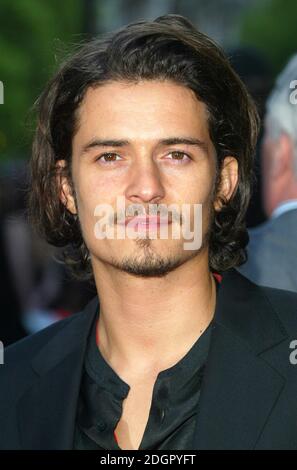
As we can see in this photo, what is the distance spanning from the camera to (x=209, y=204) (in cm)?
359

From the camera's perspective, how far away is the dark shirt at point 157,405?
10.6ft

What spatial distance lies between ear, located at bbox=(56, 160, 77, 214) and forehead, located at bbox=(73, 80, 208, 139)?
0.33 meters

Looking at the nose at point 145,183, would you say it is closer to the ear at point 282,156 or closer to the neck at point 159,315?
the neck at point 159,315

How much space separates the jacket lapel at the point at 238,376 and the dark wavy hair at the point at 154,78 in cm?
38

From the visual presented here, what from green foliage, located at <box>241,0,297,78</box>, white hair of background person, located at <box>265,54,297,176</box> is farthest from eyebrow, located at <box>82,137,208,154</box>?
green foliage, located at <box>241,0,297,78</box>

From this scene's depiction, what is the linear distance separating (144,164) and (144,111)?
0.20m

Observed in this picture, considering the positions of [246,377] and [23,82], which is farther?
[23,82]

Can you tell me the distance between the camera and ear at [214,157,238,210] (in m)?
3.82

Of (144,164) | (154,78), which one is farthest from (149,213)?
(154,78)

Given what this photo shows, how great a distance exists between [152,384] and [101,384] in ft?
0.62

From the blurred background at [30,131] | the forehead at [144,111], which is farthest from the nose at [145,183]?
the blurred background at [30,131]

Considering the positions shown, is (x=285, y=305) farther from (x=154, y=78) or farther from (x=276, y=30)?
(x=276, y=30)

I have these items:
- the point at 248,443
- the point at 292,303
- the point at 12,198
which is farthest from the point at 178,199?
the point at 12,198

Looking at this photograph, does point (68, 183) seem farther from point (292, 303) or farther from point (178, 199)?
point (292, 303)
